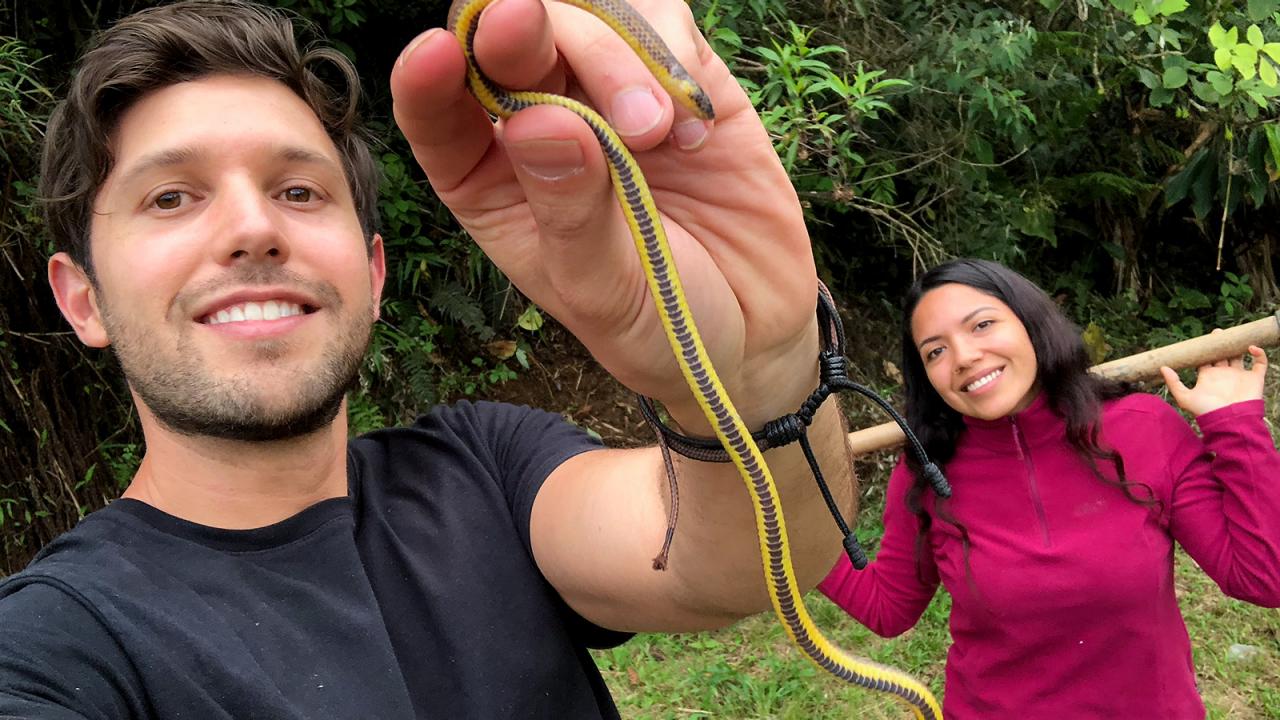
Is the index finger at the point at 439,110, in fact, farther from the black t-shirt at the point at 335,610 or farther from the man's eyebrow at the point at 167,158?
the black t-shirt at the point at 335,610

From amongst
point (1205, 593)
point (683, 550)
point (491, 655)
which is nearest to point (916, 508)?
point (683, 550)

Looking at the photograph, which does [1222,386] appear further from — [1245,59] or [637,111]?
[637,111]

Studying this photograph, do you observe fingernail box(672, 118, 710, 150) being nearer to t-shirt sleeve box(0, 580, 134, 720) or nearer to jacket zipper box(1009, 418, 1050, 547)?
t-shirt sleeve box(0, 580, 134, 720)

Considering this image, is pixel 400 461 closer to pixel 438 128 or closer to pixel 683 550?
pixel 683 550

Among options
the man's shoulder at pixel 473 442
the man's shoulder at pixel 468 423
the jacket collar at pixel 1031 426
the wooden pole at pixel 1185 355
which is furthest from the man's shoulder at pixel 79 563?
the jacket collar at pixel 1031 426

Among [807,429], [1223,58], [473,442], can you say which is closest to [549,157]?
[807,429]

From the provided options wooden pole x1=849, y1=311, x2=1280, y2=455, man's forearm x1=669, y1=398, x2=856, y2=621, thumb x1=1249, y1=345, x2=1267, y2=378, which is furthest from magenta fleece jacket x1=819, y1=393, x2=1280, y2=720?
man's forearm x1=669, y1=398, x2=856, y2=621
